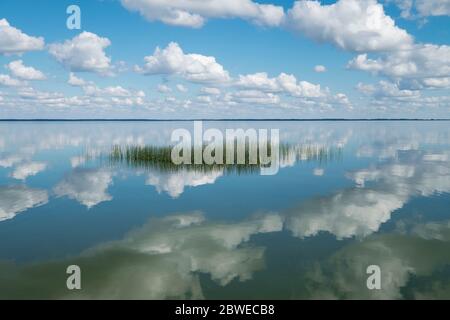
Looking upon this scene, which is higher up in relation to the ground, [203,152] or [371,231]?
[203,152]

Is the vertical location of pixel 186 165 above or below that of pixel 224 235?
above

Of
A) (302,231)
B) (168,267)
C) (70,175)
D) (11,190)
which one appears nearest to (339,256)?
(302,231)

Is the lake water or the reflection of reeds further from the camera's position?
the reflection of reeds

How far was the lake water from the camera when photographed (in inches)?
440

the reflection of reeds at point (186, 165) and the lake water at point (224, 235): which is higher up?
the reflection of reeds at point (186, 165)

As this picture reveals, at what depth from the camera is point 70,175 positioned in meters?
29.5

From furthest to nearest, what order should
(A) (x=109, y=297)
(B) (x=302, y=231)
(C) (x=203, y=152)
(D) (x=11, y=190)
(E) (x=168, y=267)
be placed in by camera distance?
(C) (x=203, y=152) < (D) (x=11, y=190) < (B) (x=302, y=231) < (E) (x=168, y=267) < (A) (x=109, y=297)

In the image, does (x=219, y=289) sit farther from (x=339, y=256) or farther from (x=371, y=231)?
(x=371, y=231)

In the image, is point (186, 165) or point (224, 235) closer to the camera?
point (224, 235)

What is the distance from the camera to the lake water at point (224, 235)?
1116 centimetres

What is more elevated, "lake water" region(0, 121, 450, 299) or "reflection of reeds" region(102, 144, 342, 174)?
"reflection of reeds" region(102, 144, 342, 174)

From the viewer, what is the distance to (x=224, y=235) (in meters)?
15.6

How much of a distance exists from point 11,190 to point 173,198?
10142mm

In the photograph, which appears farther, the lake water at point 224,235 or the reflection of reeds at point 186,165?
the reflection of reeds at point 186,165
